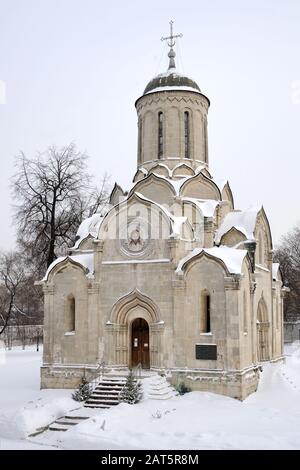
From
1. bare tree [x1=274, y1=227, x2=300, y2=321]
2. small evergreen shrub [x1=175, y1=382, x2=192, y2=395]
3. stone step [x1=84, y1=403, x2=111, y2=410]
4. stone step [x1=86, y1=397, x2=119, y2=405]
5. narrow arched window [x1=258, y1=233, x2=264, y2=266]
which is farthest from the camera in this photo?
bare tree [x1=274, y1=227, x2=300, y2=321]

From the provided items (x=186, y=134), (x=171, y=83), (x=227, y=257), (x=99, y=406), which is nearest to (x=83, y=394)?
(x=99, y=406)

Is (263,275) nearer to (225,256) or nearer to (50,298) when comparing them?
(225,256)

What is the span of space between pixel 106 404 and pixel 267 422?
18.9 ft

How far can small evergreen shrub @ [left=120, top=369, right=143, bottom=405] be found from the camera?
18.4 m

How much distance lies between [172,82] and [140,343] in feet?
45.1

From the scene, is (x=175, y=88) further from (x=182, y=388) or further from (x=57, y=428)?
(x=57, y=428)

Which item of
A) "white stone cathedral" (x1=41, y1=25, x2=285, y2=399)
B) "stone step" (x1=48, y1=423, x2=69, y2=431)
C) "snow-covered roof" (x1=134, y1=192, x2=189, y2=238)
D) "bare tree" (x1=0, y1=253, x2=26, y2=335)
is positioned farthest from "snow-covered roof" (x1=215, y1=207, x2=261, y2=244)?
"bare tree" (x1=0, y1=253, x2=26, y2=335)

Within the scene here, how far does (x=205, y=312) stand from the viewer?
2092cm

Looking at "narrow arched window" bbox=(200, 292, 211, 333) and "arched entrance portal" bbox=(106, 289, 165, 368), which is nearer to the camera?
"narrow arched window" bbox=(200, 292, 211, 333)

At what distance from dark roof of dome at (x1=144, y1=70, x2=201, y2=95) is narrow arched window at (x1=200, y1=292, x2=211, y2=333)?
11.9 meters

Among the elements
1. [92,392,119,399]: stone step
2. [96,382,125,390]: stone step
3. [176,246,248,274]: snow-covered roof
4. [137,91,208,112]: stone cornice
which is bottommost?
[92,392,119,399]: stone step

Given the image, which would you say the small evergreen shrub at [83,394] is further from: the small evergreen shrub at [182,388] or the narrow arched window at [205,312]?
the narrow arched window at [205,312]

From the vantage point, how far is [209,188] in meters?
25.5

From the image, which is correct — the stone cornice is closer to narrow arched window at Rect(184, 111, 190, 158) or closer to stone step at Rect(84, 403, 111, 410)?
narrow arched window at Rect(184, 111, 190, 158)
